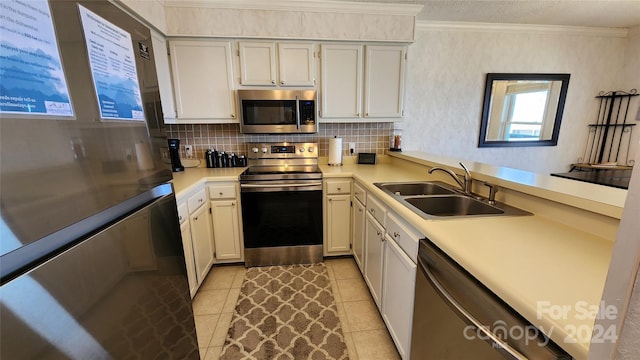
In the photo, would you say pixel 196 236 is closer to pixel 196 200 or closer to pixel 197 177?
pixel 196 200

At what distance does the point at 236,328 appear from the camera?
1754 millimetres

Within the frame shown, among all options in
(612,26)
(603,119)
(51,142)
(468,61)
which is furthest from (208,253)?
(612,26)

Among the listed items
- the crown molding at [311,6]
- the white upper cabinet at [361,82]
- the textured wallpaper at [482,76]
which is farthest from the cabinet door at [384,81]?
the textured wallpaper at [482,76]

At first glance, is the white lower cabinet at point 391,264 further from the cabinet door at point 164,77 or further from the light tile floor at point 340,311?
the cabinet door at point 164,77

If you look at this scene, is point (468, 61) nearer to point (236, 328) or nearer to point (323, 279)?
point (323, 279)

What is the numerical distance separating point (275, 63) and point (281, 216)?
4.77 feet

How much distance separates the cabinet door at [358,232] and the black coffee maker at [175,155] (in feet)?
5.86

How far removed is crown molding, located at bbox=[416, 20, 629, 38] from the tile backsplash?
1231mm

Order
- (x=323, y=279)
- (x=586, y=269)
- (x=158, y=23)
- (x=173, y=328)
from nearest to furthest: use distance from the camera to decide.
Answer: (x=586, y=269) → (x=173, y=328) → (x=158, y=23) → (x=323, y=279)

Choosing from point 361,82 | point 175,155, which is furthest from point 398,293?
point 175,155

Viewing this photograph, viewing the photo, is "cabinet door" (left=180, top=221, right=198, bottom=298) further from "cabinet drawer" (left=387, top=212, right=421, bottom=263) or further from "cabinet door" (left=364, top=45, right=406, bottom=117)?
"cabinet door" (left=364, top=45, right=406, bottom=117)

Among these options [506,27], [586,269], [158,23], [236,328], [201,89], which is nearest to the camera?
[586,269]

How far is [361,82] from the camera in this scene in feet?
8.48

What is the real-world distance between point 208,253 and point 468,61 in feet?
11.7
